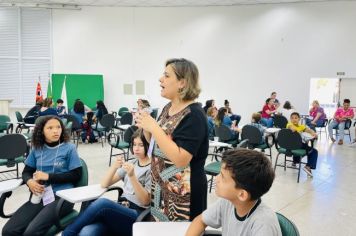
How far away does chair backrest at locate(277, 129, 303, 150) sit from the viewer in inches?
221

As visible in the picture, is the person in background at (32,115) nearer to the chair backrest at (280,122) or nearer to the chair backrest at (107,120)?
the chair backrest at (107,120)

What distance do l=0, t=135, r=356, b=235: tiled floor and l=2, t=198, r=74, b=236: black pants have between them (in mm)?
1269

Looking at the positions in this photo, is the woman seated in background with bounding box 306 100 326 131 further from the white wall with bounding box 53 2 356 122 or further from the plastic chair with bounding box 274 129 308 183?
the plastic chair with bounding box 274 129 308 183

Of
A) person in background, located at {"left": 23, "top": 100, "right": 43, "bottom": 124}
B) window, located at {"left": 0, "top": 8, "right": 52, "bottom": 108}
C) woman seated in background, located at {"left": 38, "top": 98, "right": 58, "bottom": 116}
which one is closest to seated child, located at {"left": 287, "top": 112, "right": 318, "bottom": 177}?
woman seated in background, located at {"left": 38, "top": 98, "right": 58, "bottom": 116}

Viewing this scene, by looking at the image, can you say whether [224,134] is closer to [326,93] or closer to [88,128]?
[88,128]

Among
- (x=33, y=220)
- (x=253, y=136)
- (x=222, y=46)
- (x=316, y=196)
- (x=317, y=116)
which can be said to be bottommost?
(x=316, y=196)

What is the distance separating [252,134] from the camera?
250 inches

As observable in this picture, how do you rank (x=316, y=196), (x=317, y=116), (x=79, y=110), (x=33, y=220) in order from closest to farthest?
(x=33, y=220)
(x=316, y=196)
(x=79, y=110)
(x=317, y=116)

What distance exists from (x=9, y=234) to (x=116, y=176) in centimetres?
88

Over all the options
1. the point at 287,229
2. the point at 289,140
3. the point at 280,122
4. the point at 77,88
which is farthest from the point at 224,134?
the point at 77,88

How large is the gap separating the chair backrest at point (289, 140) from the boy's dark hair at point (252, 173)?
439 centimetres

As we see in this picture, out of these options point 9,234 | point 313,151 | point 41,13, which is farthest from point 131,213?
point 41,13

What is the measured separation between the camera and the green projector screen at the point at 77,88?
476 inches

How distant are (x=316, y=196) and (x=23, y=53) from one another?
460 inches
